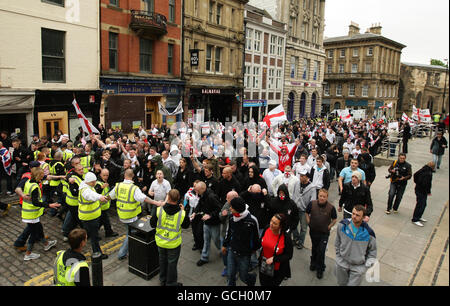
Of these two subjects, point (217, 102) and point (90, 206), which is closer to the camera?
point (90, 206)

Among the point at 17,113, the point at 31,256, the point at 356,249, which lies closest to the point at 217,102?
the point at 17,113

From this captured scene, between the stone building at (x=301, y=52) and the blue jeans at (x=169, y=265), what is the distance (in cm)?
3659

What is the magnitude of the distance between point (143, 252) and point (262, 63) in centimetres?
3247

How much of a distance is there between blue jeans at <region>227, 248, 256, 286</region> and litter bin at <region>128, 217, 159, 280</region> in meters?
1.57

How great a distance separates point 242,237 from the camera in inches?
210

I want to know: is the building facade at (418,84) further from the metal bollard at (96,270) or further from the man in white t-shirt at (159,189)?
the metal bollard at (96,270)

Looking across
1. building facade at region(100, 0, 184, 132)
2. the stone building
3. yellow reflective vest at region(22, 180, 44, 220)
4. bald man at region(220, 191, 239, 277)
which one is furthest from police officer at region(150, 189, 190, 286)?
the stone building

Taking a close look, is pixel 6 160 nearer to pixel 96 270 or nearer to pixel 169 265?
pixel 96 270

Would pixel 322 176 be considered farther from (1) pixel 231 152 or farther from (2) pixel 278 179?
(1) pixel 231 152

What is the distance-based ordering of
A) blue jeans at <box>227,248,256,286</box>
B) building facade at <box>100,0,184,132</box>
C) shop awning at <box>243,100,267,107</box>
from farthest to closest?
shop awning at <box>243,100,267,107</box>, building facade at <box>100,0,184,132</box>, blue jeans at <box>227,248,256,286</box>

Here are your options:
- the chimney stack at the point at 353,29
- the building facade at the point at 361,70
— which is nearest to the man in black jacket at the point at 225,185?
the building facade at the point at 361,70

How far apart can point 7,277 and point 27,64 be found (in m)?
13.0

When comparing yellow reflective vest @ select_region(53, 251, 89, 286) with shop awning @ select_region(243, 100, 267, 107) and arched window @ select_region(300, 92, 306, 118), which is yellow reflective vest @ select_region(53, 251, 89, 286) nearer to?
shop awning @ select_region(243, 100, 267, 107)

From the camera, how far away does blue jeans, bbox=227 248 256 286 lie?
543cm
